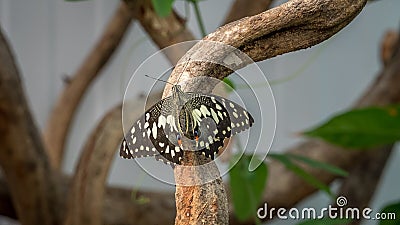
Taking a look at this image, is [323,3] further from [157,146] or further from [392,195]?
[392,195]

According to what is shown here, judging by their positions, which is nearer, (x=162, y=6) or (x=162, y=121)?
(x=162, y=121)

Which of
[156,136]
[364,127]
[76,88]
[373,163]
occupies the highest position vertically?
[76,88]

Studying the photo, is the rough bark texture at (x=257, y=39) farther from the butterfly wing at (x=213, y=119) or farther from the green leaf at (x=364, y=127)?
the green leaf at (x=364, y=127)

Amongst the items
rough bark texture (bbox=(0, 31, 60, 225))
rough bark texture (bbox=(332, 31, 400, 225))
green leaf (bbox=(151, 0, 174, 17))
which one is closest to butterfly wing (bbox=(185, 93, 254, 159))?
green leaf (bbox=(151, 0, 174, 17))

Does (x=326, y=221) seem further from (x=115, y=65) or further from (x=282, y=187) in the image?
(x=115, y=65)

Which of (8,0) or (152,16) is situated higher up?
(8,0)

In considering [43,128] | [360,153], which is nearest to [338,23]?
[360,153]

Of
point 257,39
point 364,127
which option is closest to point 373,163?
point 364,127
